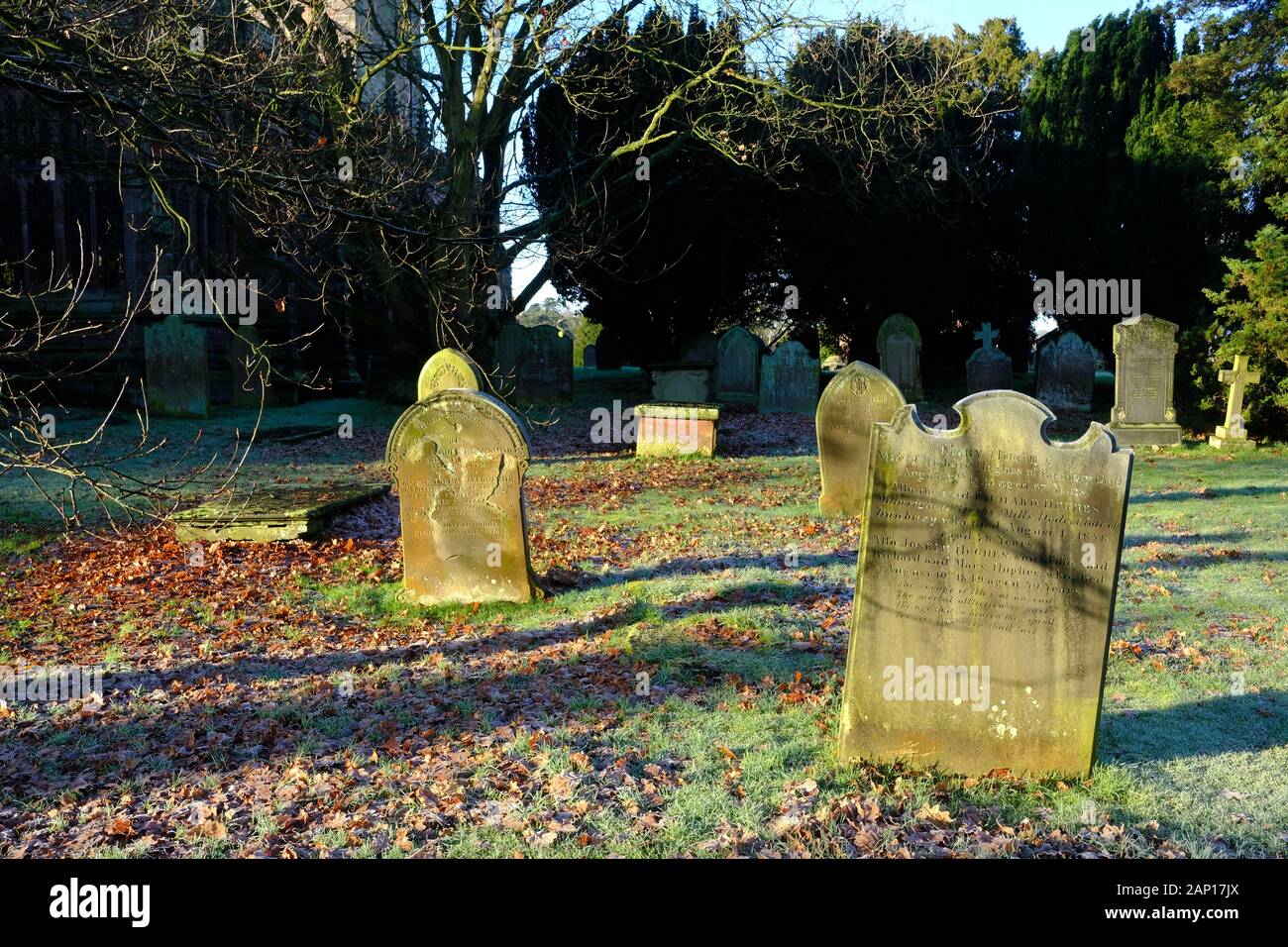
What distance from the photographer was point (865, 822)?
417cm

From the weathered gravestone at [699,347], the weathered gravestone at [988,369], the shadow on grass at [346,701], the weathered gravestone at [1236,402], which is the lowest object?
the shadow on grass at [346,701]

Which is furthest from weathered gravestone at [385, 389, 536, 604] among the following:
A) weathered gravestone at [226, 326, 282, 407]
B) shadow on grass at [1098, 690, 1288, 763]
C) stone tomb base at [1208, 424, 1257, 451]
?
stone tomb base at [1208, 424, 1257, 451]

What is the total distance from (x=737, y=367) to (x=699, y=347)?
2.94 m

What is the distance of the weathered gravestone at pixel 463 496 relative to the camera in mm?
7836

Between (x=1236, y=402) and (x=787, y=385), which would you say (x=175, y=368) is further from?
(x=1236, y=402)

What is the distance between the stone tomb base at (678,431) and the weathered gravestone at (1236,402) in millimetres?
9006

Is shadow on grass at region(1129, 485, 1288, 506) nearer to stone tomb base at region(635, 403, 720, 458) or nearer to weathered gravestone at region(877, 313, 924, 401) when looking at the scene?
stone tomb base at region(635, 403, 720, 458)

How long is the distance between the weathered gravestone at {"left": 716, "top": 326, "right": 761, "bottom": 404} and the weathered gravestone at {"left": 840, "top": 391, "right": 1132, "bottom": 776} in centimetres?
1988

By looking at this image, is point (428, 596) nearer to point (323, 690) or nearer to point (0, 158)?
point (323, 690)


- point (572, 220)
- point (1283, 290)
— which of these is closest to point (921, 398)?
point (1283, 290)

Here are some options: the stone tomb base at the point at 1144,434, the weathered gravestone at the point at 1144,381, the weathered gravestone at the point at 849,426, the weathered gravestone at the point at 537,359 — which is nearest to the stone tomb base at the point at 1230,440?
the weathered gravestone at the point at 1144,381

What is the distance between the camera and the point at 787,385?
2198 centimetres

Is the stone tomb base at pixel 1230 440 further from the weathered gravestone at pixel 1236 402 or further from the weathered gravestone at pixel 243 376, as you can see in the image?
the weathered gravestone at pixel 243 376
